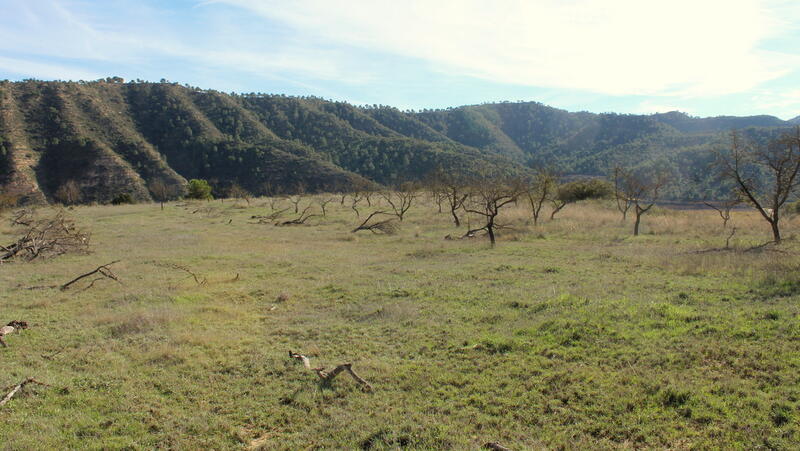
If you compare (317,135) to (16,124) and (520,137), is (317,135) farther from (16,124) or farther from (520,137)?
(520,137)

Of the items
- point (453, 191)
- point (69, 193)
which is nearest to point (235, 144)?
point (69, 193)

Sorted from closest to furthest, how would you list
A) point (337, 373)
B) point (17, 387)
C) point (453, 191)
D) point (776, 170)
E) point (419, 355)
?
point (17, 387) → point (337, 373) → point (419, 355) → point (776, 170) → point (453, 191)

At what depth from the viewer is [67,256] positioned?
17.5 m

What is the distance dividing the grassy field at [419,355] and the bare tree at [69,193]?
4416 cm

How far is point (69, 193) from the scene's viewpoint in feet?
170

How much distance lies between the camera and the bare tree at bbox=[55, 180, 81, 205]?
51.2m

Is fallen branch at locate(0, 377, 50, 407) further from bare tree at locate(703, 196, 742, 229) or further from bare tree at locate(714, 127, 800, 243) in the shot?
bare tree at locate(703, 196, 742, 229)

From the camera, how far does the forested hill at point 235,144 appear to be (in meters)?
60.8

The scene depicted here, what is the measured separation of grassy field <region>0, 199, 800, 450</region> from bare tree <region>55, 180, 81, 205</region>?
4416 cm

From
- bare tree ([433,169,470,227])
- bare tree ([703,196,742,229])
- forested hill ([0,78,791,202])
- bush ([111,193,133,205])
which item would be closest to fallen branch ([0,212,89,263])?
bare tree ([433,169,470,227])

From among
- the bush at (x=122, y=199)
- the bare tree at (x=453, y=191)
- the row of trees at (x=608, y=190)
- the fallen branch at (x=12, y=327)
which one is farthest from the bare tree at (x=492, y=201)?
the bush at (x=122, y=199)

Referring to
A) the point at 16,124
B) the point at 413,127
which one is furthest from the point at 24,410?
the point at 413,127

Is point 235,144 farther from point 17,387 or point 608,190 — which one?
point 17,387

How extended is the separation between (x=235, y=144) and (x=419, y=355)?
76.4 meters
